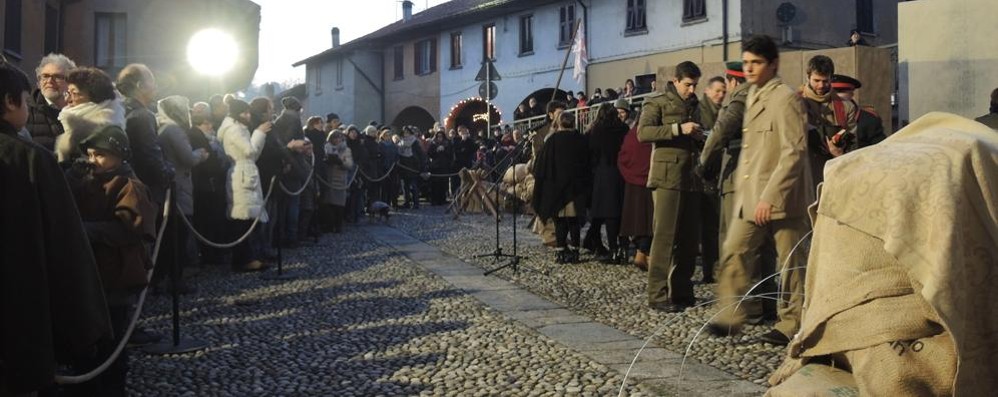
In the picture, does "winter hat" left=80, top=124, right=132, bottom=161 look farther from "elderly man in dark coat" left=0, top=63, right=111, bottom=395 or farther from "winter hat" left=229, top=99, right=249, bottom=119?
"winter hat" left=229, top=99, right=249, bottom=119

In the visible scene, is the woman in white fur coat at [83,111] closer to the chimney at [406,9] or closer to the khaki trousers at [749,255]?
the khaki trousers at [749,255]

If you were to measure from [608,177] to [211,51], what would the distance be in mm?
23075

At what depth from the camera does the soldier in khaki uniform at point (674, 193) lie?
7.07 m

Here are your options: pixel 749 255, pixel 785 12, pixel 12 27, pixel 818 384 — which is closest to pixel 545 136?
pixel 749 255

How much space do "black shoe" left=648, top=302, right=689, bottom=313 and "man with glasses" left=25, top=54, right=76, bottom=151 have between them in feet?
14.6

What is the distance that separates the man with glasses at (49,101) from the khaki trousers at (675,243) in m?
4.29

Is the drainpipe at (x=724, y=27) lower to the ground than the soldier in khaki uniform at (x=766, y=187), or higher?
higher

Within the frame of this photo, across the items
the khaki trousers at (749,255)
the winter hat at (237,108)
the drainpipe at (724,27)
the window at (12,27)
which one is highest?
the drainpipe at (724,27)

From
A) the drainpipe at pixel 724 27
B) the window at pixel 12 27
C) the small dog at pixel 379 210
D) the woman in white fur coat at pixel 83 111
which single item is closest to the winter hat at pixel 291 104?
the small dog at pixel 379 210

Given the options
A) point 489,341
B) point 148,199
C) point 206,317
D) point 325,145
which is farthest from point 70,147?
point 325,145

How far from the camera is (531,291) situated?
329 inches

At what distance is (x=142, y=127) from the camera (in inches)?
283

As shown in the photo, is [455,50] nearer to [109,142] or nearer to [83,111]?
[83,111]

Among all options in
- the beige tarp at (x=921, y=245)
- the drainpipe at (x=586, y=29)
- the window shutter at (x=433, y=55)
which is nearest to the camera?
the beige tarp at (x=921, y=245)
